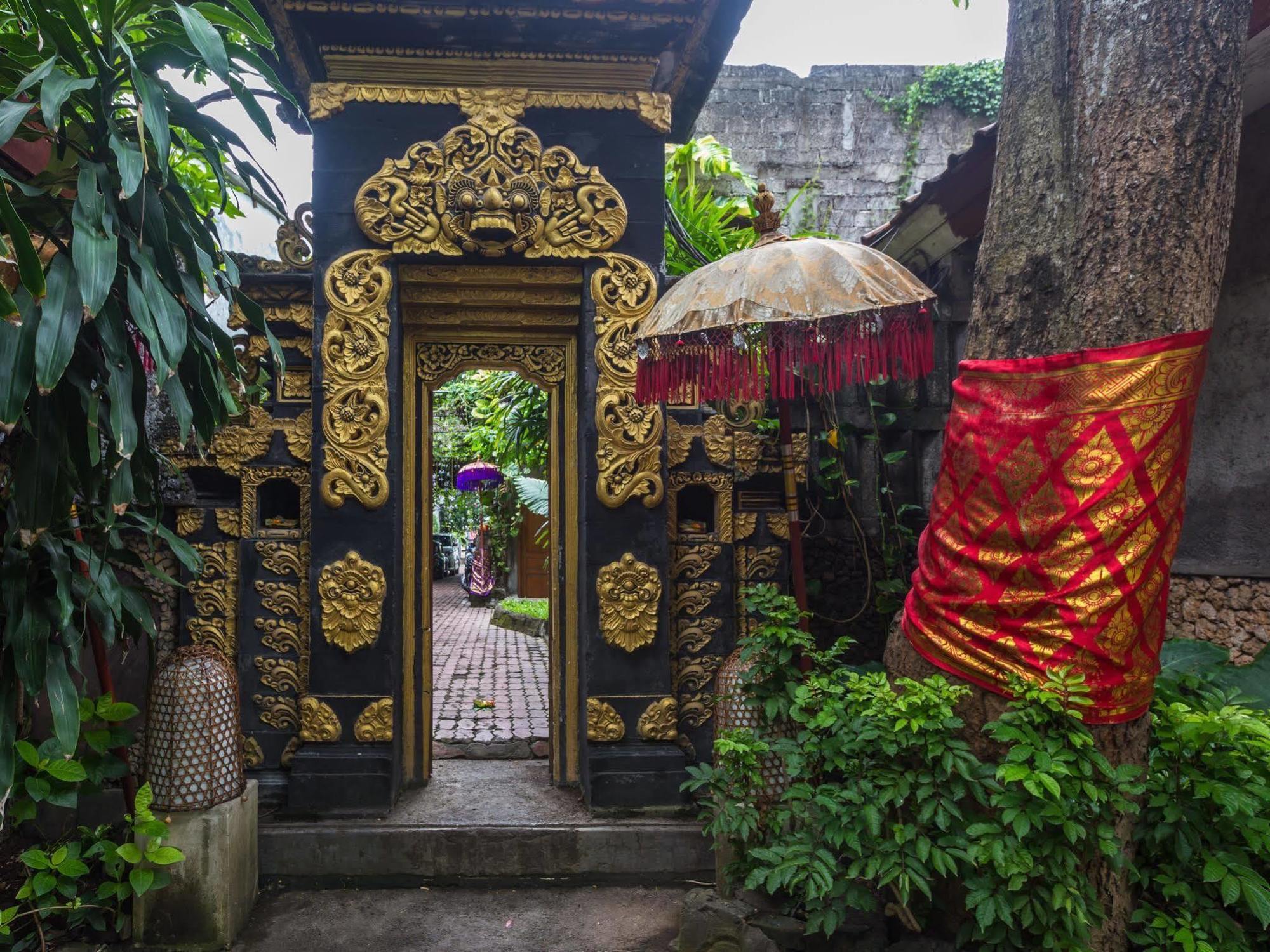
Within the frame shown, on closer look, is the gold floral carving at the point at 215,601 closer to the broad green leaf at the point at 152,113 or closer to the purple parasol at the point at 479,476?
the broad green leaf at the point at 152,113

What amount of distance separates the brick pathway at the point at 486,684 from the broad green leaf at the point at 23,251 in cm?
415

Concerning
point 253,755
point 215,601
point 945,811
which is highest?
point 215,601

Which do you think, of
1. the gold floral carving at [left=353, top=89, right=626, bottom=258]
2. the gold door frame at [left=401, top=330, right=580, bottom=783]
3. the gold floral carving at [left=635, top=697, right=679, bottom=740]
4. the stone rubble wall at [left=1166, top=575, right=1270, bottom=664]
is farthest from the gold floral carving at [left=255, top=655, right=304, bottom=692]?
the stone rubble wall at [left=1166, top=575, right=1270, bottom=664]

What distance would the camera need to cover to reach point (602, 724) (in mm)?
4676

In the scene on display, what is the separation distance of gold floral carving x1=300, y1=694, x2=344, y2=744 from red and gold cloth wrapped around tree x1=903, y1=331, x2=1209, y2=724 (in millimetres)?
3163

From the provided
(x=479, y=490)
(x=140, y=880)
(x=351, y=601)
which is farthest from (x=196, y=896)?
(x=479, y=490)

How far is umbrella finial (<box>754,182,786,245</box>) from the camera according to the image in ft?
12.8

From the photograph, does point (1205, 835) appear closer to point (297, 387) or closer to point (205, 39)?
point (205, 39)

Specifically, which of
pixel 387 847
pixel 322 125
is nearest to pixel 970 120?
pixel 322 125

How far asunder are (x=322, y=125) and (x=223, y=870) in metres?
3.60

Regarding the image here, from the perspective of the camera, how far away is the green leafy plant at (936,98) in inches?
473

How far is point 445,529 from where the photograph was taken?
22.5 metres

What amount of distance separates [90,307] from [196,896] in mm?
2474

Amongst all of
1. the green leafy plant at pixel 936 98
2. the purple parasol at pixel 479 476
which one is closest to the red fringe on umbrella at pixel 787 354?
the green leafy plant at pixel 936 98
